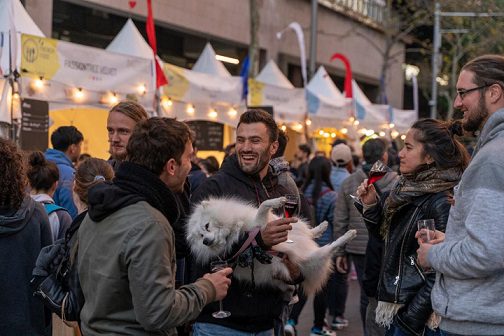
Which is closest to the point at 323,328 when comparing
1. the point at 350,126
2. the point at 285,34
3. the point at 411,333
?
the point at 411,333

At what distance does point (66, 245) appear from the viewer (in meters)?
3.95

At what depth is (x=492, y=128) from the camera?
3.49 metres

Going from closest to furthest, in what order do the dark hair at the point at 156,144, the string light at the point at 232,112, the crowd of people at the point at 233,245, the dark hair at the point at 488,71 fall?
1. the crowd of people at the point at 233,245
2. the dark hair at the point at 156,144
3. the dark hair at the point at 488,71
4. the string light at the point at 232,112

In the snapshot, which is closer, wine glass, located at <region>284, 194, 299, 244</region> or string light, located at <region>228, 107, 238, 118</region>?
wine glass, located at <region>284, 194, 299, 244</region>

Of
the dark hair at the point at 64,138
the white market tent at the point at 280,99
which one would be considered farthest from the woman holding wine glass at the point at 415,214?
the white market tent at the point at 280,99

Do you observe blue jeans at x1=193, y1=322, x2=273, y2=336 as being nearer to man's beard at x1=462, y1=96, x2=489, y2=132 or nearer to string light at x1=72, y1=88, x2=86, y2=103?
man's beard at x1=462, y1=96, x2=489, y2=132

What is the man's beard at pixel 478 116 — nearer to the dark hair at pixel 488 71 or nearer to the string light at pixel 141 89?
the dark hair at pixel 488 71

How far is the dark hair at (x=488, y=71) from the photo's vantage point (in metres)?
3.67

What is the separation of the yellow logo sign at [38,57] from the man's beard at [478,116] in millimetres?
6660

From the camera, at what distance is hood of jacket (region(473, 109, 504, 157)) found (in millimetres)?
3457

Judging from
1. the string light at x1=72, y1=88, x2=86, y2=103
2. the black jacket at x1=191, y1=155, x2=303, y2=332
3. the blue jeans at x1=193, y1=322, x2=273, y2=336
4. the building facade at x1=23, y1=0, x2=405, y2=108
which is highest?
the building facade at x1=23, y1=0, x2=405, y2=108

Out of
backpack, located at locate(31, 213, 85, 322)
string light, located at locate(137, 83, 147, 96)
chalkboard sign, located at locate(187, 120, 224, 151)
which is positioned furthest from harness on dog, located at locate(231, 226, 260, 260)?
chalkboard sign, located at locate(187, 120, 224, 151)

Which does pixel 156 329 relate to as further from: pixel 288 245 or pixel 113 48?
pixel 113 48

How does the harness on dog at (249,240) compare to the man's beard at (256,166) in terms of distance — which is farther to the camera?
the man's beard at (256,166)
